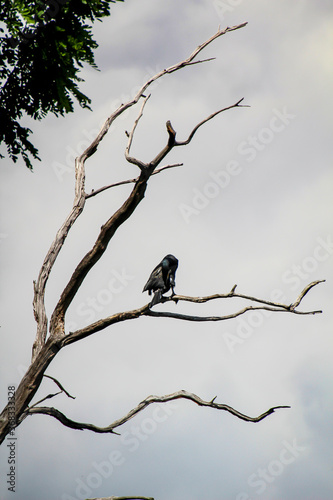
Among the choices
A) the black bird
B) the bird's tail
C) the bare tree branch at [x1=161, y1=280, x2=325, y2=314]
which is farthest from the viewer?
the black bird

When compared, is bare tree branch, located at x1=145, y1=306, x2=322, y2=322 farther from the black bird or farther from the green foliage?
the green foliage

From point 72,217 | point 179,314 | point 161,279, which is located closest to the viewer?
point 179,314

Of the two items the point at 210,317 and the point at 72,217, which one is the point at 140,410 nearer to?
the point at 210,317

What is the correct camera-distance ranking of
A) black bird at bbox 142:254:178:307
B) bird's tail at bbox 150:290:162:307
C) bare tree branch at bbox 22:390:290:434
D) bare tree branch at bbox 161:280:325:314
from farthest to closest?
1. black bird at bbox 142:254:178:307
2. bare tree branch at bbox 22:390:290:434
3. bird's tail at bbox 150:290:162:307
4. bare tree branch at bbox 161:280:325:314

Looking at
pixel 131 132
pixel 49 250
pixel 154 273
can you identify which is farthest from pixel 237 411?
pixel 131 132

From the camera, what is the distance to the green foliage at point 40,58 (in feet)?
23.6

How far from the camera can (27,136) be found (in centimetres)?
796

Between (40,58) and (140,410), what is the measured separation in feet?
17.1

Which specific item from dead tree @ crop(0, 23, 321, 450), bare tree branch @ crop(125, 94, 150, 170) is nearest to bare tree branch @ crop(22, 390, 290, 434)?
dead tree @ crop(0, 23, 321, 450)

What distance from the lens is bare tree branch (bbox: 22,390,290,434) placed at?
730cm

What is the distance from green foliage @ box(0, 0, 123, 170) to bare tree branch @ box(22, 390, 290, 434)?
360cm

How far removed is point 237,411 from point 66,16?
6.05 m

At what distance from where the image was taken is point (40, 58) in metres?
7.54

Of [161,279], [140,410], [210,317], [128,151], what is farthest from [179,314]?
[128,151]
